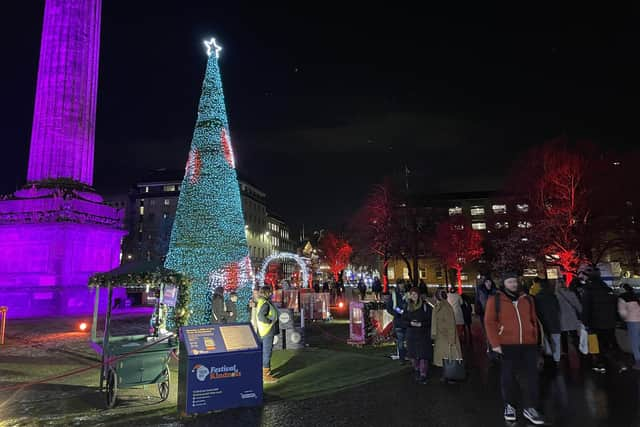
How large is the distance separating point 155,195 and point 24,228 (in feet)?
211

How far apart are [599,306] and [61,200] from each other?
2847cm

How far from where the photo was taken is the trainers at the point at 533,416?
567cm

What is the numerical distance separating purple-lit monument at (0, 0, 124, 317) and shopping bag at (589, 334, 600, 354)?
87.6 feet

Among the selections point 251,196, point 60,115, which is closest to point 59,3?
point 60,115

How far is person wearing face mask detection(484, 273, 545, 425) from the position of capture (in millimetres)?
5707

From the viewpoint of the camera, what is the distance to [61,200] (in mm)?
25484

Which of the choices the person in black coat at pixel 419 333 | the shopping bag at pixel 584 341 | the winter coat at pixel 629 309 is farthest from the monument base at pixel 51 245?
the winter coat at pixel 629 309

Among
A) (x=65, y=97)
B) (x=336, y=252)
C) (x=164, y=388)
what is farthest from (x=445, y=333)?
(x=336, y=252)

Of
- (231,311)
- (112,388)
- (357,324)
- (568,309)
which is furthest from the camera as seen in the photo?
(357,324)

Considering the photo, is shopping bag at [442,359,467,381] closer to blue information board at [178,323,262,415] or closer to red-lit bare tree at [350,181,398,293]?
blue information board at [178,323,262,415]

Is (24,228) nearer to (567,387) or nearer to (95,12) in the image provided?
(95,12)

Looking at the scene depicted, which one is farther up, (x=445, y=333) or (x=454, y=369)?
(x=445, y=333)

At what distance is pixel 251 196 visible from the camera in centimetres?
9981

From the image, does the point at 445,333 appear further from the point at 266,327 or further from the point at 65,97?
the point at 65,97
